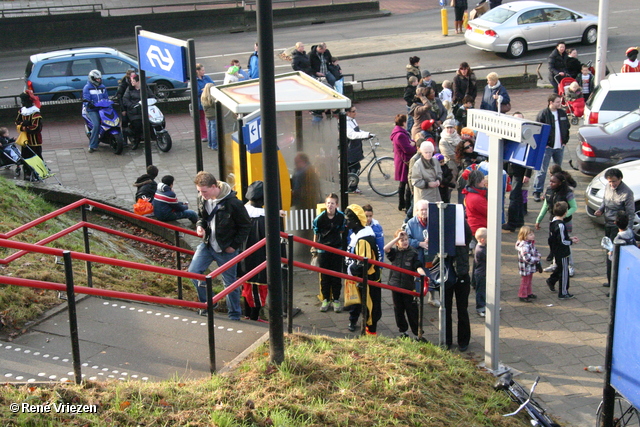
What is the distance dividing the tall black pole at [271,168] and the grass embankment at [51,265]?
2482 mm

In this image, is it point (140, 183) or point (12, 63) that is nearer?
point (140, 183)

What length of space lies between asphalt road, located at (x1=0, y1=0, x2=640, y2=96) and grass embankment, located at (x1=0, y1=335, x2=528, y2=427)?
16.7 m

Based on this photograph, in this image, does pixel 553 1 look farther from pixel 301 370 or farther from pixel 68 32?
pixel 301 370

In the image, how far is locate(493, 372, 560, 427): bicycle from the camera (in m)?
6.39

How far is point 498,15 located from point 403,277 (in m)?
18.1

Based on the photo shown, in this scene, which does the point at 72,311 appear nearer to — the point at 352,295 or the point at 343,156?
the point at 352,295

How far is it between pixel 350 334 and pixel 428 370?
1.90 metres

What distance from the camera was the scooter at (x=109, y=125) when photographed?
1581 cm

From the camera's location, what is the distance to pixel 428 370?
6.69m

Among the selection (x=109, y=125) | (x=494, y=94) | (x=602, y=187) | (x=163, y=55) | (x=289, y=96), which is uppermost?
(x=163, y=55)

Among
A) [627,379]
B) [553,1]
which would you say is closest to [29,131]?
[627,379]

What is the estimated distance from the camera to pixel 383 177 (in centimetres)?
1416

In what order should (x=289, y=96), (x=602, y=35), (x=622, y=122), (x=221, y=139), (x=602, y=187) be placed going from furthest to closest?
(x=602, y=35) → (x=622, y=122) → (x=602, y=187) → (x=221, y=139) → (x=289, y=96)

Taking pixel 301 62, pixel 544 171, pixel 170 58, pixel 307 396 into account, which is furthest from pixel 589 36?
pixel 307 396
